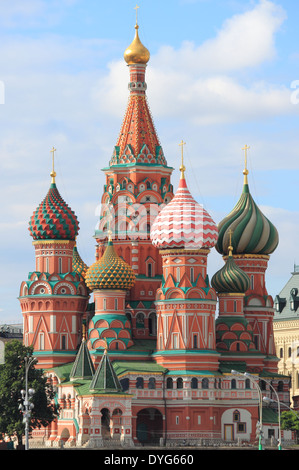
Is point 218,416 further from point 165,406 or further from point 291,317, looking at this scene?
point 291,317

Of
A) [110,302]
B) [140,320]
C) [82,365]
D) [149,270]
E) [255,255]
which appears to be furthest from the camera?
[255,255]

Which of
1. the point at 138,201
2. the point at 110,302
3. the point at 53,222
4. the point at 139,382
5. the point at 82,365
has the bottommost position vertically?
Answer: the point at 139,382

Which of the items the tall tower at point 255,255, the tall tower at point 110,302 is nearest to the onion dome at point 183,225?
the tall tower at point 110,302

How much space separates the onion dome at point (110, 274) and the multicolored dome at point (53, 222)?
388 cm

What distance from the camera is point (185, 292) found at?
109000 millimetres

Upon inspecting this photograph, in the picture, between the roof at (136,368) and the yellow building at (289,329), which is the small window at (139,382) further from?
the yellow building at (289,329)

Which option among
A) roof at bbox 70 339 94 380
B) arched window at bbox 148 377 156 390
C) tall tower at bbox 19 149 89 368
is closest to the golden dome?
tall tower at bbox 19 149 89 368

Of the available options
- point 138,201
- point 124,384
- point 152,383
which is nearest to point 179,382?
point 152,383

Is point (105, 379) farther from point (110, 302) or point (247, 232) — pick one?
point (247, 232)

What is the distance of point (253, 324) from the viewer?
119 m

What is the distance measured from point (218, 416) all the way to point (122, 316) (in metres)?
9.68

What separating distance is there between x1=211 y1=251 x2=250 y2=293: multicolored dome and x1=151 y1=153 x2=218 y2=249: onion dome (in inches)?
171

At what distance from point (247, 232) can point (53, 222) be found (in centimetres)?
1517
